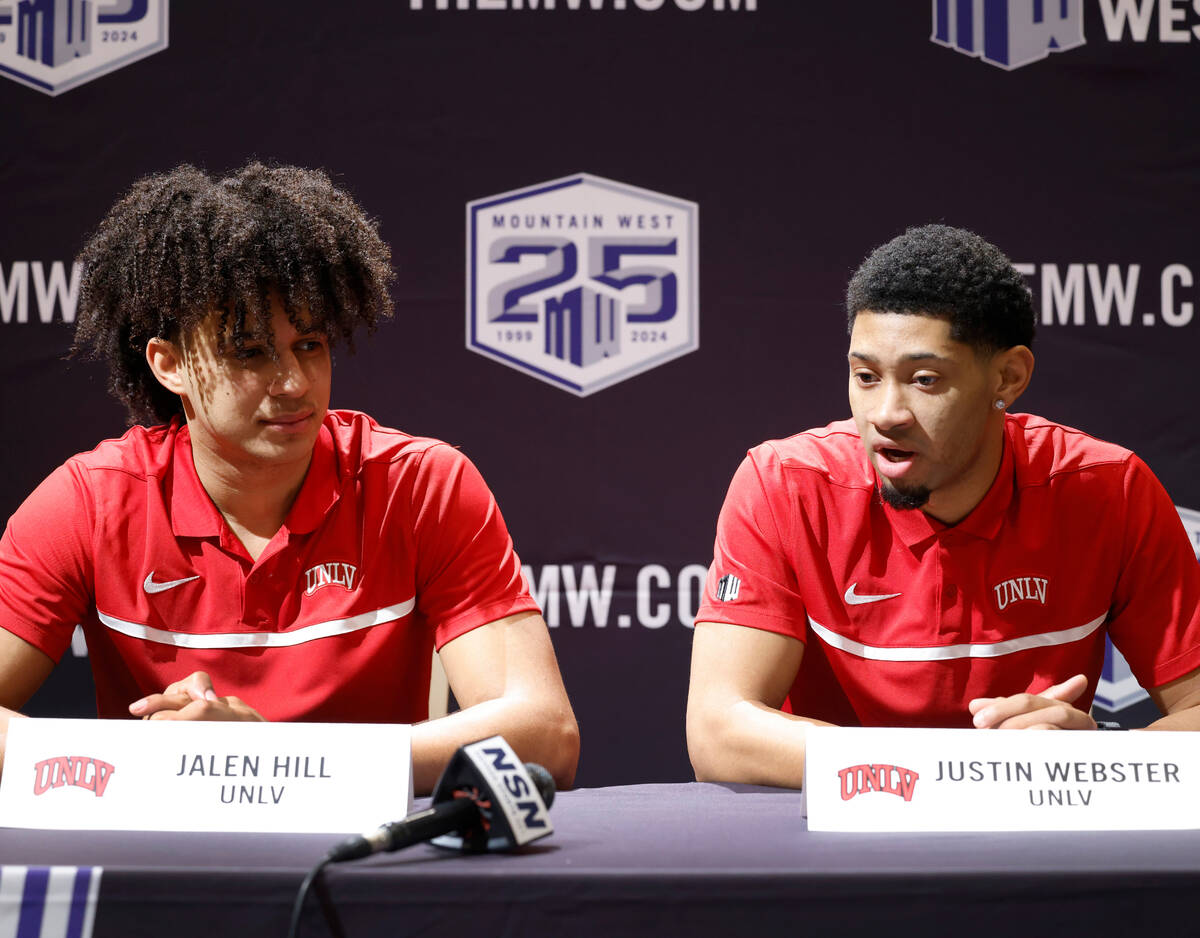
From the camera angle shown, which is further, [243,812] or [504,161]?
[504,161]

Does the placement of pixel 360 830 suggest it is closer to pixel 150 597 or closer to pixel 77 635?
pixel 150 597

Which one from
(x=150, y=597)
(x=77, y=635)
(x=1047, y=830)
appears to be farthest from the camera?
(x=77, y=635)

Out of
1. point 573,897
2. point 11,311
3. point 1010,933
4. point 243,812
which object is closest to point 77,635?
point 11,311

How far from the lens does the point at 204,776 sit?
1.05 metres

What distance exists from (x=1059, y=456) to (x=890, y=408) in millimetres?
306

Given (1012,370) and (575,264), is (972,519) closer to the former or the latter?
(1012,370)

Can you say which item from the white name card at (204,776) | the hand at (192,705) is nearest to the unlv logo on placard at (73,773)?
the white name card at (204,776)

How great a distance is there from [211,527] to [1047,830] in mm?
1063

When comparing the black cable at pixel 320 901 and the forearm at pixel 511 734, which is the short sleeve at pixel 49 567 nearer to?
the forearm at pixel 511 734

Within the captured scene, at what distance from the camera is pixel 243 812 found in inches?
39.8

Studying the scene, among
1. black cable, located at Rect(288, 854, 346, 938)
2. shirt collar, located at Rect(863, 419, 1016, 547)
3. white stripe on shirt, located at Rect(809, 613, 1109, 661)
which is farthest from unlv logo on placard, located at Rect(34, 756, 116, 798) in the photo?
shirt collar, located at Rect(863, 419, 1016, 547)

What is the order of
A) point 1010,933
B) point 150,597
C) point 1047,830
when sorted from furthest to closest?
point 150,597 → point 1047,830 → point 1010,933

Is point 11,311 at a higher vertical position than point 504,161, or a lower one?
lower

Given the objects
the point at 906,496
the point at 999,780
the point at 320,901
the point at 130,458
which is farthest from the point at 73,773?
the point at 906,496
